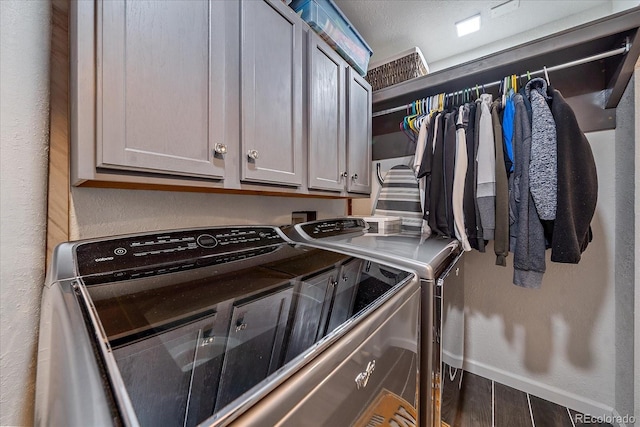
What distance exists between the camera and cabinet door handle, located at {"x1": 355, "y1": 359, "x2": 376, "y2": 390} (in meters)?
0.42

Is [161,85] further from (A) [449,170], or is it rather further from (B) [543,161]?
(B) [543,161]

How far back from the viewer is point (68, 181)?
71 cm

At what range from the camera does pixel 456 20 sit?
156cm

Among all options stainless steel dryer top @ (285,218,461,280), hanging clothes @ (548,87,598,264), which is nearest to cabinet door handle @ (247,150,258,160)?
stainless steel dryer top @ (285,218,461,280)

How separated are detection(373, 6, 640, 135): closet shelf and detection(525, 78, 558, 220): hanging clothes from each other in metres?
0.31

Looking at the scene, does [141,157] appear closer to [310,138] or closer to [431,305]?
[310,138]

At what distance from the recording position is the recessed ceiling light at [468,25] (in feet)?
5.07

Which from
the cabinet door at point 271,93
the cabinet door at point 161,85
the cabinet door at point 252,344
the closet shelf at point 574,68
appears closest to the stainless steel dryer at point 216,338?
the cabinet door at point 252,344

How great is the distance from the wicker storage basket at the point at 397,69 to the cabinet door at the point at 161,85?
1253 millimetres

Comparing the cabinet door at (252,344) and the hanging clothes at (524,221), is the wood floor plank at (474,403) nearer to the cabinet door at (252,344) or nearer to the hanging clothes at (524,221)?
the hanging clothes at (524,221)

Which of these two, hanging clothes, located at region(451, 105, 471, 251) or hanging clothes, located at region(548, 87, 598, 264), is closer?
hanging clothes, located at region(548, 87, 598, 264)

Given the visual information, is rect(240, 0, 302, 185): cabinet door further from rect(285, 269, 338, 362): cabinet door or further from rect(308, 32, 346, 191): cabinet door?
rect(285, 269, 338, 362): cabinet door

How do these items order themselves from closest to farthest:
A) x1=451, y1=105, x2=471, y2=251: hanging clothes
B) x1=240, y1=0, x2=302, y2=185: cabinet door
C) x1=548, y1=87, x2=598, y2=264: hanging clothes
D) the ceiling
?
x1=240, y1=0, x2=302, y2=185: cabinet door, x1=548, y1=87, x2=598, y2=264: hanging clothes, x1=451, y1=105, x2=471, y2=251: hanging clothes, the ceiling

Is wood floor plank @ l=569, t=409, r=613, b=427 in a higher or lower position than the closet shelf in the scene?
lower
